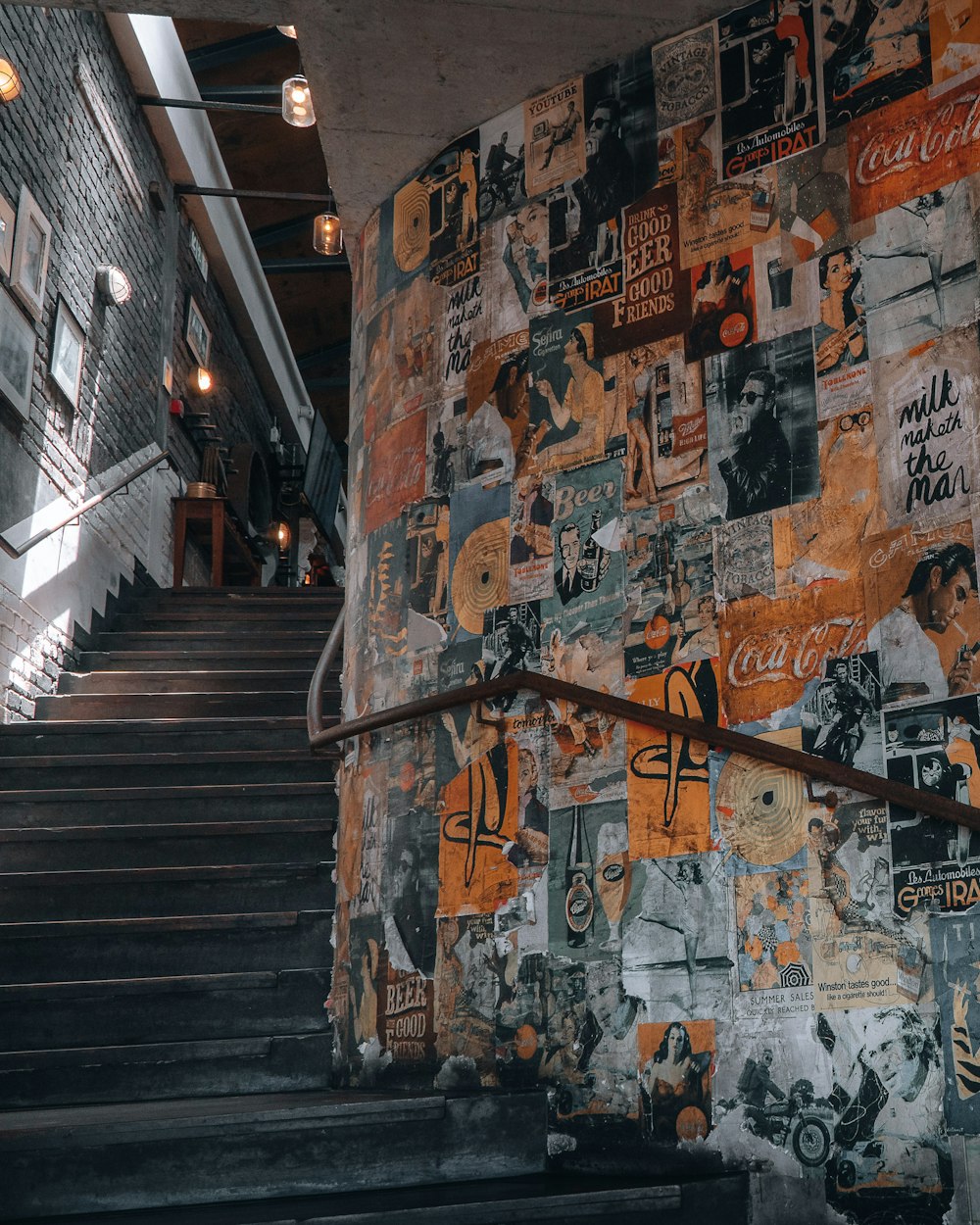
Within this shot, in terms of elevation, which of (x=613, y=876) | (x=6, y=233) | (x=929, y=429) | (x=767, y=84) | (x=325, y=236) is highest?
(x=325, y=236)

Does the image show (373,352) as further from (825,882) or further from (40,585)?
(40,585)

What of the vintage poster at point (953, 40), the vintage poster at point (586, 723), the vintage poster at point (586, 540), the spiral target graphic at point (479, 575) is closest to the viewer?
the vintage poster at point (953, 40)

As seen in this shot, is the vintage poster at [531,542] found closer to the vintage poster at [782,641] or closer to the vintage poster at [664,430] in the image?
the vintage poster at [664,430]

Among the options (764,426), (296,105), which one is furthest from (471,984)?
(296,105)

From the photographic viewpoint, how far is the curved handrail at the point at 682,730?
254cm

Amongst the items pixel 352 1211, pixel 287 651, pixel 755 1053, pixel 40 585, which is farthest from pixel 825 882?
pixel 40 585

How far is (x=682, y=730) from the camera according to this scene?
290 centimetres

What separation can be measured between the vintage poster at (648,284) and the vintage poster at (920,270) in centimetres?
49

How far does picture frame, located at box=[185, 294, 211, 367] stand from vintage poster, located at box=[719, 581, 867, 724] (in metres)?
8.54

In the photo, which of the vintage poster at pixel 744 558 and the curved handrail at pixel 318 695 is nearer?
the vintage poster at pixel 744 558

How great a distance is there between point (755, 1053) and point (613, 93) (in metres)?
2.43

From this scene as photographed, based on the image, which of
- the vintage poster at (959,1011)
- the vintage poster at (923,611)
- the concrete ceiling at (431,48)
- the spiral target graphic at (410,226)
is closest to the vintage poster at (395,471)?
the spiral target graphic at (410,226)

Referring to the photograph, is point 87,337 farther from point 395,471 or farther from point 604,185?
point 604,185

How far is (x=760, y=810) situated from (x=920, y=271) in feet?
3.91
